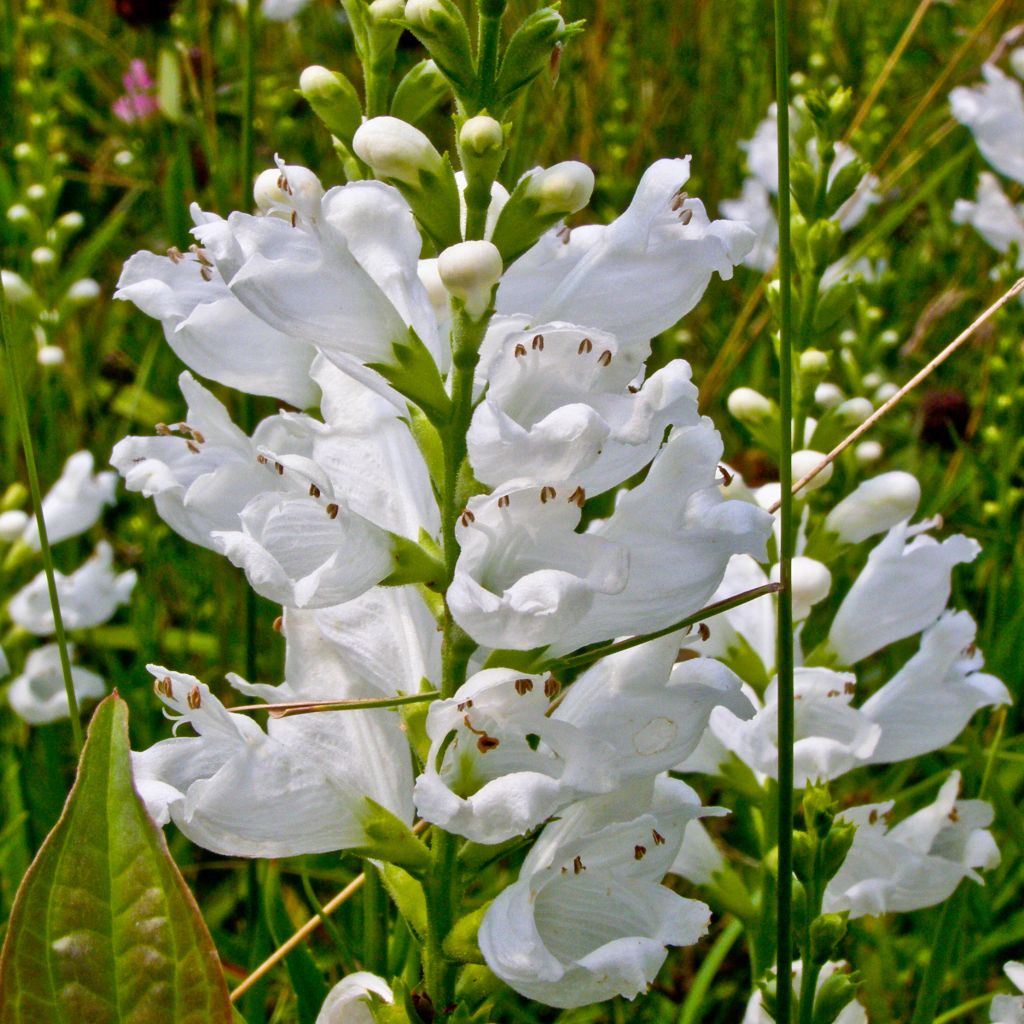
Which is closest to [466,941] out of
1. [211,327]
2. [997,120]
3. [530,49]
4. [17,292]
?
[211,327]

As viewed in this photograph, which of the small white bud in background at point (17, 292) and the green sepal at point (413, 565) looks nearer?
the green sepal at point (413, 565)

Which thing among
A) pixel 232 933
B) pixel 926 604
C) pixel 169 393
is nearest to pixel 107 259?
pixel 169 393

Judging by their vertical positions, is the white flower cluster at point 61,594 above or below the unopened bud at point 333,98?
below

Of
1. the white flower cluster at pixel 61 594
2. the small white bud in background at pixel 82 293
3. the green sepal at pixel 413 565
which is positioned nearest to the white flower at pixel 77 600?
the white flower cluster at pixel 61 594

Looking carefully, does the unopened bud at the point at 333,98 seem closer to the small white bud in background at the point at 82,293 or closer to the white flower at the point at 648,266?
the white flower at the point at 648,266

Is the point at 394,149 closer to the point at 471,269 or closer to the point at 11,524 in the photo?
the point at 471,269

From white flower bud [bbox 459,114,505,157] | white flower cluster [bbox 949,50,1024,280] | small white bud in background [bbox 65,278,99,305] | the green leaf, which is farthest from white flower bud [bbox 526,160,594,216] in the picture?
white flower cluster [bbox 949,50,1024,280]

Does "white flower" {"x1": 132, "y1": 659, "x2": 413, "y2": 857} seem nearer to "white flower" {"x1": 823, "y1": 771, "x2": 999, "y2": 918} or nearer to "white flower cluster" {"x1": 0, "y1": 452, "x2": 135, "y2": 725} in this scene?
"white flower" {"x1": 823, "y1": 771, "x2": 999, "y2": 918}

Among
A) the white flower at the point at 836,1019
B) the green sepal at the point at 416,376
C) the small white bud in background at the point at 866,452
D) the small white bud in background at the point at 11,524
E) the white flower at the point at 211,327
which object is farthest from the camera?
Answer: the small white bud in background at the point at 11,524
